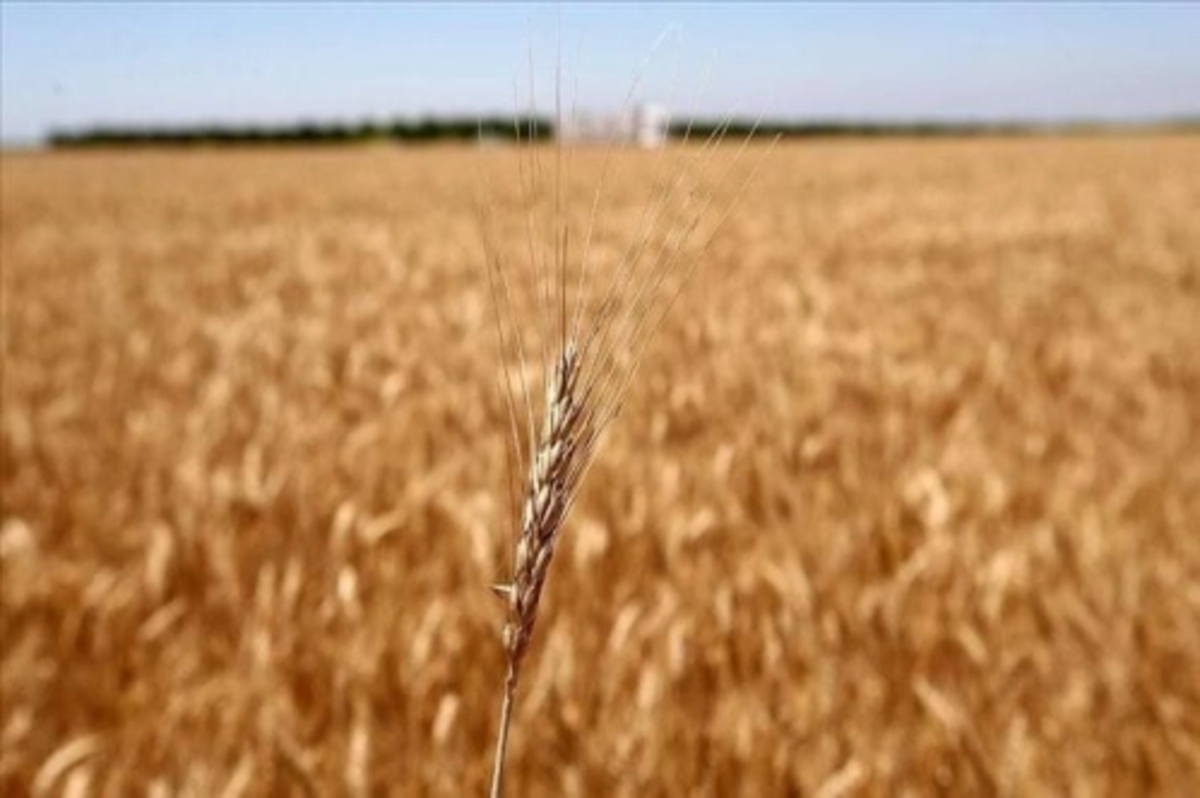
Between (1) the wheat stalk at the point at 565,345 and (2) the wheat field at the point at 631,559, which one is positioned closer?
(1) the wheat stalk at the point at 565,345

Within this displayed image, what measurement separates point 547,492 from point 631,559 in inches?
72.3

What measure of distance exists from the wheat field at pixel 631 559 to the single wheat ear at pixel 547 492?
7cm

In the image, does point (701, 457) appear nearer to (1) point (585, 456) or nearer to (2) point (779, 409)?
(2) point (779, 409)

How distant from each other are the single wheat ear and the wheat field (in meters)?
0.07

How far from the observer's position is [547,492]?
0.43 m

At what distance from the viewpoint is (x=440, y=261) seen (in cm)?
749

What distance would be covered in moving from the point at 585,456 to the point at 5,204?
52.3 ft

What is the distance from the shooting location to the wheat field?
1495 mm

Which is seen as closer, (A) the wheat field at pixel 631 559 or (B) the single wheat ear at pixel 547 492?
(B) the single wheat ear at pixel 547 492

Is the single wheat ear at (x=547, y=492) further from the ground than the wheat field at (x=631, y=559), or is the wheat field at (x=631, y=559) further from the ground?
the single wheat ear at (x=547, y=492)

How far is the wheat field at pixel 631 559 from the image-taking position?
1495 mm

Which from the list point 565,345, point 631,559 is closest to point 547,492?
point 565,345

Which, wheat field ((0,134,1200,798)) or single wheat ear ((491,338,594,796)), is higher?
single wheat ear ((491,338,594,796))

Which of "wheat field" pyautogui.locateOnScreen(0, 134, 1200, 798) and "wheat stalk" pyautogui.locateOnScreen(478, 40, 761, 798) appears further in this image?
"wheat field" pyautogui.locateOnScreen(0, 134, 1200, 798)
